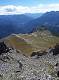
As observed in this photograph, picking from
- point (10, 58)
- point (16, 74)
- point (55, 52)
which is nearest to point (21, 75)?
point (16, 74)

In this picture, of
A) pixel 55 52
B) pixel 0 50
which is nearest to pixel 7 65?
pixel 0 50

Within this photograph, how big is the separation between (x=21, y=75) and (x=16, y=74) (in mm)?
1275

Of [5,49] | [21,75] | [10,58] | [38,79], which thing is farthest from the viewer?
[5,49]

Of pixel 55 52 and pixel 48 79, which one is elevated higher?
pixel 48 79

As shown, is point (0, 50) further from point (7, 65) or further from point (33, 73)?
point (33, 73)

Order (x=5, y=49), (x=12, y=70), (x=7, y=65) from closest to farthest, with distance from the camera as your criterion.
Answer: (x=12, y=70) → (x=7, y=65) → (x=5, y=49)

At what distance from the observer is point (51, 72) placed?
51.5 metres

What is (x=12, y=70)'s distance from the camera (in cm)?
5469

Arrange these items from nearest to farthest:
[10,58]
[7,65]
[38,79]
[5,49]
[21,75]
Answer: [38,79] < [21,75] < [7,65] < [10,58] < [5,49]

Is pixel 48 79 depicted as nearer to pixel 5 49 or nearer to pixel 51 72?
pixel 51 72

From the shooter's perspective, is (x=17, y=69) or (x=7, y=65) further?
(x=7, y=65)

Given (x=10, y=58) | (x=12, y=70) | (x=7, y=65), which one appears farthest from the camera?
(x=10, y=58)

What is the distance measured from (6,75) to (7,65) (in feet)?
33.2

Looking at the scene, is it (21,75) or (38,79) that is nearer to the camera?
(38,79)
